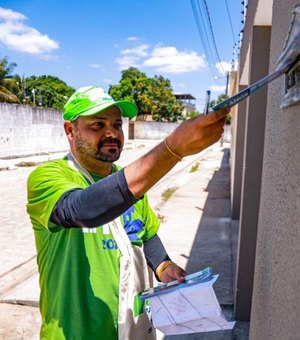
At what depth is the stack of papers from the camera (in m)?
1.24

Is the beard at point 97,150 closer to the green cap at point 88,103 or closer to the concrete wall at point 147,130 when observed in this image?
the green cap at point 88,103

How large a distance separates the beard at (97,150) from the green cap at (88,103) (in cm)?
9

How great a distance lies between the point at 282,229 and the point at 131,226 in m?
0.72

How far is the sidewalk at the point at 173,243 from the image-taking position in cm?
336

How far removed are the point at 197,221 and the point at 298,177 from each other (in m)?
6.01

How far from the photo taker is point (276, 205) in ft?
4.35

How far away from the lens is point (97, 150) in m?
1.55

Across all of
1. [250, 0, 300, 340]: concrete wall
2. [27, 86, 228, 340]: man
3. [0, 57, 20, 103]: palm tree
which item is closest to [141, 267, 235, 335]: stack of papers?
[27, 86, 228, 340]: man

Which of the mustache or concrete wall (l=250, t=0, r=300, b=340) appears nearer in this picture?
concrete wall (l=250, t=0, r=300, b=340)

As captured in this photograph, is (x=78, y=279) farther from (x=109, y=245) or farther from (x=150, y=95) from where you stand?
(x=150, y=95)

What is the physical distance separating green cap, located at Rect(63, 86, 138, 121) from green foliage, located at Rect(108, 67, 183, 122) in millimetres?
39574

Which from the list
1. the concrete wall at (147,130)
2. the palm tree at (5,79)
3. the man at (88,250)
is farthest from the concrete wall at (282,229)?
the concrete wall at (147,130)

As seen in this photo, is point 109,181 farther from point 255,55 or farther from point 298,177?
point 255,55

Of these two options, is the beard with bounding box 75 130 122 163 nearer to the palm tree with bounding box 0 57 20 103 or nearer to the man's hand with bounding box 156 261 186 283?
the man's hand with bounding box 156 261 186 283
